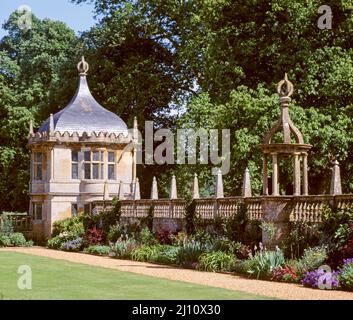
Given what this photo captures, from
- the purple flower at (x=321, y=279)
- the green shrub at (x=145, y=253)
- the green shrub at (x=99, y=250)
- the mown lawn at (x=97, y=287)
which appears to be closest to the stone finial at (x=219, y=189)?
the green shrub at (x=145, y=253)

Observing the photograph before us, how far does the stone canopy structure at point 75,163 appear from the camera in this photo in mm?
37688

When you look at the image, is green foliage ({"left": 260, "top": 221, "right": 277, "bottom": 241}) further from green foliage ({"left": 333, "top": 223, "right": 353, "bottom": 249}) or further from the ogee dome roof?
the ogee dome roof

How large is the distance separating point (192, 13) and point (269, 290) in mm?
28382

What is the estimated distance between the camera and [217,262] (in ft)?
70.9

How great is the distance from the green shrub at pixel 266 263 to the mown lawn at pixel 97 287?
9.77ft

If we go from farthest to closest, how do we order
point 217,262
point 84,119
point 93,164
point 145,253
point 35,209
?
point 35,209 → point 84,119 → point 93,164 → point 145,253 → point 217,262

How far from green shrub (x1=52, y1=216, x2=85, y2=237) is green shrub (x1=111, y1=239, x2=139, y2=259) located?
606cm

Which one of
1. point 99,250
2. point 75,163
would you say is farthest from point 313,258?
point 75,163

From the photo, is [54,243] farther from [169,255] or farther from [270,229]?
[270,229]

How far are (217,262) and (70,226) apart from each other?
51.4 feet

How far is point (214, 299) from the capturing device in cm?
1389

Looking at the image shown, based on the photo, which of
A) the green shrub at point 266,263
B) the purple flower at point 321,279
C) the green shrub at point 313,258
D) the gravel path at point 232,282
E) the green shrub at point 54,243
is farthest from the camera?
the green shrub at point 54,243

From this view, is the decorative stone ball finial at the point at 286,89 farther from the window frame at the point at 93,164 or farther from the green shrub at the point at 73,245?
the window frame at the point at 93,164
